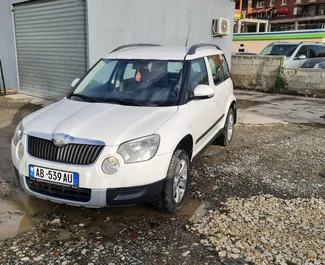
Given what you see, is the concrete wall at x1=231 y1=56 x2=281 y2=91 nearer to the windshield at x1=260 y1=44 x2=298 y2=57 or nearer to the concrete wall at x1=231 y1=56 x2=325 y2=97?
the concrete wall at x1=231 y1=56 x2=325 y2=97

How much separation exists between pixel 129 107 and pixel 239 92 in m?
9.69

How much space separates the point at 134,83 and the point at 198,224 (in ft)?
5.99

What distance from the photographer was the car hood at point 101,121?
307 centimetres

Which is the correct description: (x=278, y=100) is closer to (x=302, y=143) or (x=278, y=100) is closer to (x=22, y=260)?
(x=302, y=143)

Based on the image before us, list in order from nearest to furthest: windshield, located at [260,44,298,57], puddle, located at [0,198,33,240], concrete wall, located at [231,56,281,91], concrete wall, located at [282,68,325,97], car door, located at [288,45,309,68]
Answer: puddle, located at [0,198,33,240], concrete wall, located at [282,68,325,97], concrete wall, located at [231,56,281,91], car door, located at [288,45,309,68], windshield, located at [260,44,298,57]

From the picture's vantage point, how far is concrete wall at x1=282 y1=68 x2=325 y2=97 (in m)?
11.3

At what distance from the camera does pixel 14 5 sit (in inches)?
418

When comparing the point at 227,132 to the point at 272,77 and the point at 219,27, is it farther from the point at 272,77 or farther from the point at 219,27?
the point at 219,27

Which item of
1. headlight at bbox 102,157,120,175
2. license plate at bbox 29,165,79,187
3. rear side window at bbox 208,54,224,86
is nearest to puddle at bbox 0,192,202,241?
license plate at bbox 29,165,79,187

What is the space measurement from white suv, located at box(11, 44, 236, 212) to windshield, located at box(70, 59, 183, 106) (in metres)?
0.01

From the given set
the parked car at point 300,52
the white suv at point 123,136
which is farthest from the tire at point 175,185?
the parked car at point 300,52

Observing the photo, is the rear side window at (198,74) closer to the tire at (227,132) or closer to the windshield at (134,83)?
the windshield at (134,83)

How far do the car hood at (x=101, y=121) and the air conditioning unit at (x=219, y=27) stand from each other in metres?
9.60

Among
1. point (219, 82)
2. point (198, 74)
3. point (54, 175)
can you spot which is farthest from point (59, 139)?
point (219, 82)
